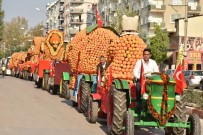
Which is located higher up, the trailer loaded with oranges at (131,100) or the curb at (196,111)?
the trailer loaded with oranges at (131,100)

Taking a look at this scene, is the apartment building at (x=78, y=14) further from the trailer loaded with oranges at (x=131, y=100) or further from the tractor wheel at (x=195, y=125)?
the tractor wheel at (x=195, y=125)

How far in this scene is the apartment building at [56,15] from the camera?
142m

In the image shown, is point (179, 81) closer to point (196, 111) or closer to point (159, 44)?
point (196, 111)

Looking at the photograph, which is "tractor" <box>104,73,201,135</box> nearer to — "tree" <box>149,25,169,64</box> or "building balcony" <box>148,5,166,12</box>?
"tree" <box>149,25,169,64</box>

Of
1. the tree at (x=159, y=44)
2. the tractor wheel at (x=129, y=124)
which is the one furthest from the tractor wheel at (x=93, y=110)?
the tree at (x=159, y=44)

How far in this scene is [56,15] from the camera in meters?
154

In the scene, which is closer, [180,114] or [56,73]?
[180,114]

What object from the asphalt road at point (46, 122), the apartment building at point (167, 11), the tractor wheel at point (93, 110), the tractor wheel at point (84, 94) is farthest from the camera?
the apartment building at point (167, 11)

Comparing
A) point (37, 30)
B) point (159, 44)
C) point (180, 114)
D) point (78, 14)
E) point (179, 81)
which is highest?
point (78, 14)

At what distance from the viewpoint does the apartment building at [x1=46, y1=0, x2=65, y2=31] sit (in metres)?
142

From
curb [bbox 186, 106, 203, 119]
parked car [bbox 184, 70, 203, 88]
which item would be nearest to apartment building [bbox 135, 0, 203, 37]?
parked car [bbox 184, 70, 203, 88]

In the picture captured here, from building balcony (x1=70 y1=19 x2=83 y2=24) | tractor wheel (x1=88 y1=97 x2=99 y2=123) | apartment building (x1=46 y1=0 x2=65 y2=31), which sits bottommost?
tractor wheel (x1=88 y1=97 x2=99 y2=123)

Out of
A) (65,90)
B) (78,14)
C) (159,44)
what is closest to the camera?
(65,90)

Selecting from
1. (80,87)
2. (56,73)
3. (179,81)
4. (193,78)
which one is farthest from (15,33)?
(179,81)
